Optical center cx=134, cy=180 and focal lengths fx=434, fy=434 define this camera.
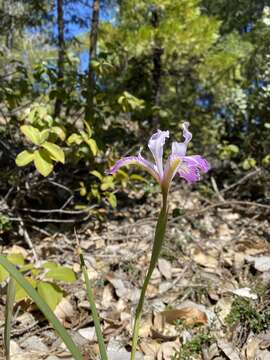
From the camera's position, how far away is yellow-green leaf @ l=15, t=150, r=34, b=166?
6.23ft

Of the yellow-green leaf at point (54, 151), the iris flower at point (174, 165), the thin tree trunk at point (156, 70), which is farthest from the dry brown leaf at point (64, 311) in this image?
the thin tree trunk at point (156, 70)

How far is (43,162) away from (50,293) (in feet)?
1.90

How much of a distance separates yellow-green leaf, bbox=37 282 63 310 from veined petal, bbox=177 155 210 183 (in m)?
0.91

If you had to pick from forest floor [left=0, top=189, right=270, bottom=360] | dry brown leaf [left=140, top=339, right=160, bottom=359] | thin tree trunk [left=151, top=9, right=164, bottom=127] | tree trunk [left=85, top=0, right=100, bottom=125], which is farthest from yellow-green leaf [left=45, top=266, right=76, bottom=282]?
thin tree trunk [left=151, top=9, right=164, bottom=127]

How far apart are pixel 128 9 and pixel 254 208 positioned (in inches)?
71.6

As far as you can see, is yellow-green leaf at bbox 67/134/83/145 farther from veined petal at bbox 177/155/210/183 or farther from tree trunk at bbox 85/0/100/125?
veined petal at bbox 177/155/210/183

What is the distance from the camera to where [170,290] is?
2.13 m

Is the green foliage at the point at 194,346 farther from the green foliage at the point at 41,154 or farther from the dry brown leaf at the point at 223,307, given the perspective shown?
the green foliage at the point at 41,154

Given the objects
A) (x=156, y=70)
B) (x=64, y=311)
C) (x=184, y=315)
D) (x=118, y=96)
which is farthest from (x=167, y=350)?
(x=156, y=70)

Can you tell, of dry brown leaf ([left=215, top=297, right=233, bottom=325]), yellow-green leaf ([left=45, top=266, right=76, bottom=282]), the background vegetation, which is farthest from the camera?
the background vegetation

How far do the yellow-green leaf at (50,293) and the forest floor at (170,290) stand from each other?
0.18 meters

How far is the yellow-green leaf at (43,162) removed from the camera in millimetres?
1913

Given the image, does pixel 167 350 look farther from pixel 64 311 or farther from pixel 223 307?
pixel 64 311

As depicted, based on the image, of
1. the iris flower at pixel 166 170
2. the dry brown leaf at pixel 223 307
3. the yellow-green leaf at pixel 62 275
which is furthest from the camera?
the dry brown leaf at pixel 223 307
